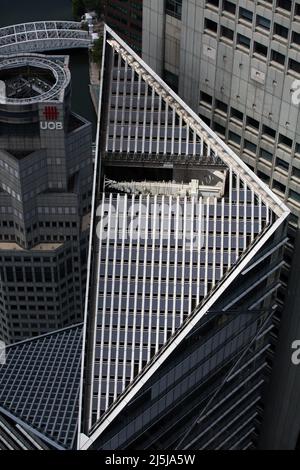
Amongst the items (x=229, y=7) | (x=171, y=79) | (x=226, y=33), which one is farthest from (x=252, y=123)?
(x=171, y=79)

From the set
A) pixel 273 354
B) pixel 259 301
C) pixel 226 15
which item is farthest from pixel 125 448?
pixel 226 15

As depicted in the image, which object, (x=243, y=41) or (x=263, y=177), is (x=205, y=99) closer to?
(x=243, y=41)

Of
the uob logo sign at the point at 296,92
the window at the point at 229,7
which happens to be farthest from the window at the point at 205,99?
the uob logo sign at the point at 296,92

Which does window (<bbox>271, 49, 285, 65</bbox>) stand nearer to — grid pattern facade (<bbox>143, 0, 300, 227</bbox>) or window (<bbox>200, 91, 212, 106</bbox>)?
grid pattern facade (<bbox>143, 0, 300, 227</bbox>)

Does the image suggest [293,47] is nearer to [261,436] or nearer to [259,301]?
[259,301]

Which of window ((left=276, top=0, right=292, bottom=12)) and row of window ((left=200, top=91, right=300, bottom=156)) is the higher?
window ((left=276, top=0, right=292, bottom=12))

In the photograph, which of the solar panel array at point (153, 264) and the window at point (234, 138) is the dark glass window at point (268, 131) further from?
the solar panel array at point (153, 264)

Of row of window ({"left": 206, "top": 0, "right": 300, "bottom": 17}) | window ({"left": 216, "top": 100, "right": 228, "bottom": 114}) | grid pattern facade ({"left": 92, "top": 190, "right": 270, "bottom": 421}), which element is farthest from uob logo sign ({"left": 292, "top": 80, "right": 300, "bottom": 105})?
grid pattern facade ({"left": 92, "top": 190, "right": 270, "bottom": 421})
